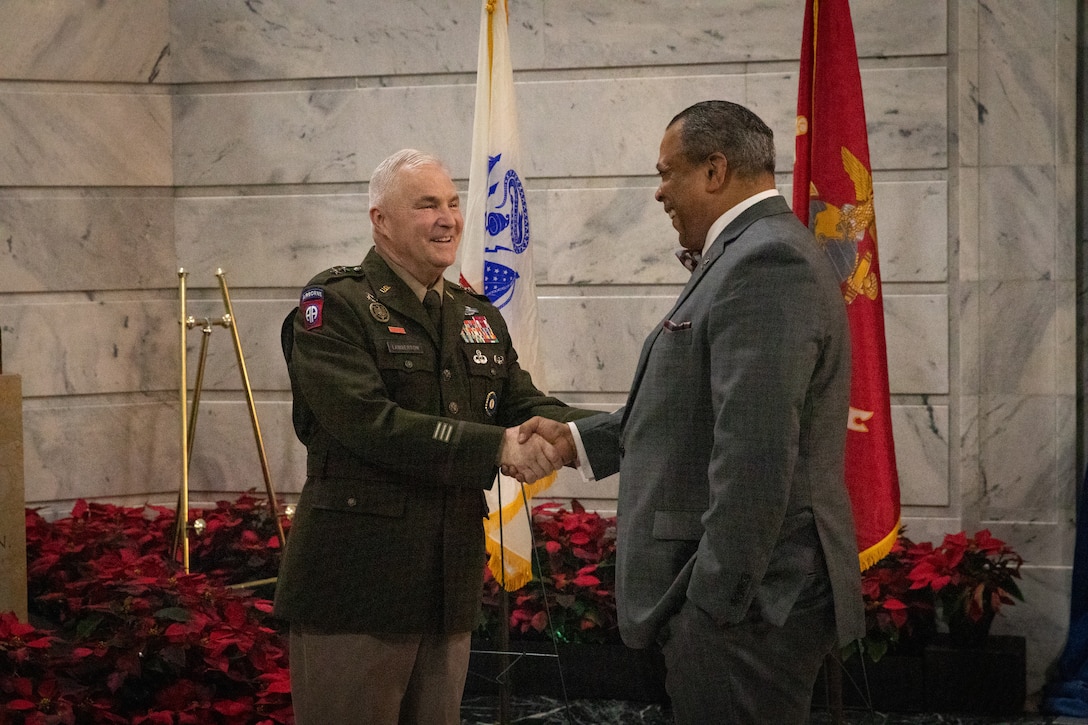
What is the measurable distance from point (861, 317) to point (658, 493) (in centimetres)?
196

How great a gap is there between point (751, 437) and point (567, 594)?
2705mm

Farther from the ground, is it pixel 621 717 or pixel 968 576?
pixel 968 576

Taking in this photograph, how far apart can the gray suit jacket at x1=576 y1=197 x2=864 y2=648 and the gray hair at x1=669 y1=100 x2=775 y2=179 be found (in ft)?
0.30

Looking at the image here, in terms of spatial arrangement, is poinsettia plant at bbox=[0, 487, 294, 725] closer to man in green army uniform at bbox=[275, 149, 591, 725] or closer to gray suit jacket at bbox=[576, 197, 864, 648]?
man in green army uniform at bbox=[275, 149, 591, 725]

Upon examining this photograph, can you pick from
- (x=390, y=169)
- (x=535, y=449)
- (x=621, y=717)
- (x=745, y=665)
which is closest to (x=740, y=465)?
(x=745, y=665)

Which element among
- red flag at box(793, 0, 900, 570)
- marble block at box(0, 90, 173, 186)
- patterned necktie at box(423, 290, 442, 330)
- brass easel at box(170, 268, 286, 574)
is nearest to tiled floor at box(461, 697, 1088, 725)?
red flag at box(793, 0, 900, 570)

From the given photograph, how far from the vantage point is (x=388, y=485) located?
260cm

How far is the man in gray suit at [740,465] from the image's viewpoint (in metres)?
2.08

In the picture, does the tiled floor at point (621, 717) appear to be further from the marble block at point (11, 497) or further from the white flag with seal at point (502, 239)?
the marble block at point (11, 497)

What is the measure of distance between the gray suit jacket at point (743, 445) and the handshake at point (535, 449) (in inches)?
15.8

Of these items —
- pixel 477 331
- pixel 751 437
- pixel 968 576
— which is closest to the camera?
pixel 751 437

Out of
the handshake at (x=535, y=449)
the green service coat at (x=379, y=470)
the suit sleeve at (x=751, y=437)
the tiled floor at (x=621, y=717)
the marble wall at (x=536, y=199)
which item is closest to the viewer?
the suit sleeve at (x=751, y=437)

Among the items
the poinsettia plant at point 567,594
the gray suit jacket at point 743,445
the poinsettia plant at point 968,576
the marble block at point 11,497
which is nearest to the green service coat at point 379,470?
the gray suit jacket at point 743,445

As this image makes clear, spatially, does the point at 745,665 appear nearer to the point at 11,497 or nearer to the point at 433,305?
the point at 433,305
